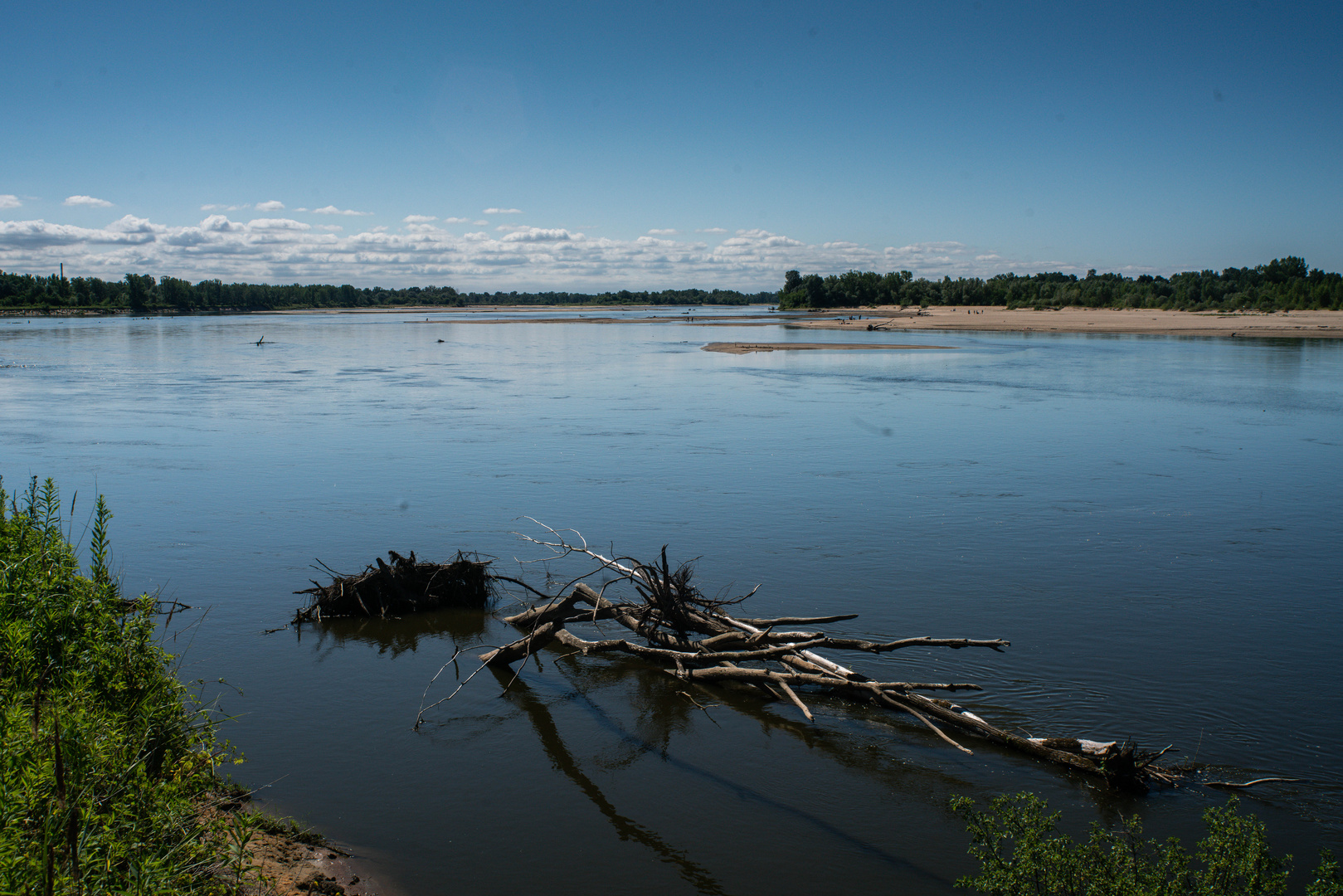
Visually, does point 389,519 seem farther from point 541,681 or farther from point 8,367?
point 8,367

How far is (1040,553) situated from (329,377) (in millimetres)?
36747

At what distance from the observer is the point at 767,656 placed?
821cm

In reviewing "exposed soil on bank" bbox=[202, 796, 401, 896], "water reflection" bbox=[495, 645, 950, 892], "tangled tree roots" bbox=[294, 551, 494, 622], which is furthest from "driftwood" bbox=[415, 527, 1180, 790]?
"exposed soil on bank" bbox=[202, 796, 401, 896]

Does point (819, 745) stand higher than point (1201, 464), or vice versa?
point (1201, 464)

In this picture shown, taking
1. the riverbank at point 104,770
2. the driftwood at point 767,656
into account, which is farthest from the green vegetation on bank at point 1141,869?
the riverbank at point 104,770

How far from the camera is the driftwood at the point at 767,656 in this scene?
7.04m

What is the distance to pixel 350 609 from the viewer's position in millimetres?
10789

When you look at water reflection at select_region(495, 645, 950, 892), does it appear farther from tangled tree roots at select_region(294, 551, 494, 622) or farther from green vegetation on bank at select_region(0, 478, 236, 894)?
green vegetation on bank at select_region(0, 478, 236, 894)

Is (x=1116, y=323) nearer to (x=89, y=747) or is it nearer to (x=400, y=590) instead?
(x=400, y=590)

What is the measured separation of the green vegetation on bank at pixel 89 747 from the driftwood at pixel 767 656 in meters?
2.51

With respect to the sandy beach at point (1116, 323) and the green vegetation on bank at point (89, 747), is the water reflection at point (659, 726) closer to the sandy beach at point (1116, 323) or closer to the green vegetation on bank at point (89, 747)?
the green vegetation on bank at point (89, 747)

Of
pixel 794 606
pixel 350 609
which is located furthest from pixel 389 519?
pixel 794 606

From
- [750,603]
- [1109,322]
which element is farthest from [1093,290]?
[750,603]

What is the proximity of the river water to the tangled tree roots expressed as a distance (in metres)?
0.26
